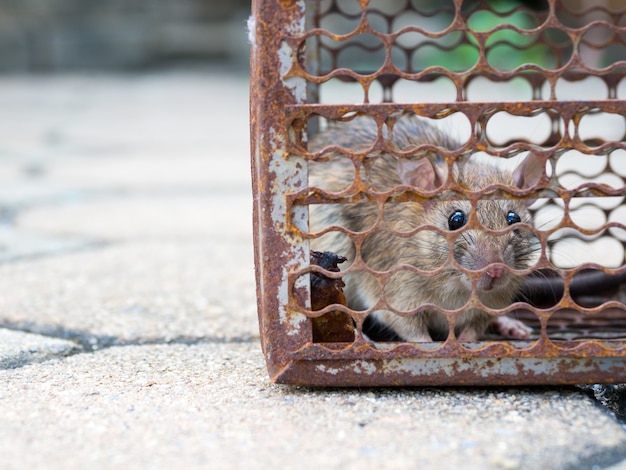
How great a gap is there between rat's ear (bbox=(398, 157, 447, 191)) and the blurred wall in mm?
11880

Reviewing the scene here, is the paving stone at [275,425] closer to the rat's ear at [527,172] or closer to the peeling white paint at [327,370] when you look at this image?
the peeling white paint at [327,370]

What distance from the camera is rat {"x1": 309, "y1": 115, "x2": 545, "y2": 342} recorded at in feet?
7.73

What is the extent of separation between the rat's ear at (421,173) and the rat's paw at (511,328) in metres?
0.51

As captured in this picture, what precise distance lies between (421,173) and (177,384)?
833 millimetres

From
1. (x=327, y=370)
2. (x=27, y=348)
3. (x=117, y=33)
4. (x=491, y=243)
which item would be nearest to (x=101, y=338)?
(x=27, y=348)

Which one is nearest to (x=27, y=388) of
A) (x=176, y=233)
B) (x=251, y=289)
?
(x=251, y=289)

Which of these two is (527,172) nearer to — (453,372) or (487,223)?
(487,223)

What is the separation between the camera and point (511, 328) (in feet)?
8.59

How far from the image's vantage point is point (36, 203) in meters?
4.62

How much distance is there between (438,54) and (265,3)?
1035cm

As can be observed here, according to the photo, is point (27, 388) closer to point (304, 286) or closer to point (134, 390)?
point (134, 390)

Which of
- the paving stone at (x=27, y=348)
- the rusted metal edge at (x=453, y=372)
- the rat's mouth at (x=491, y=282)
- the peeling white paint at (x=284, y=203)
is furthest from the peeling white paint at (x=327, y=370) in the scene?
the paving stone at (x=27, y=348)

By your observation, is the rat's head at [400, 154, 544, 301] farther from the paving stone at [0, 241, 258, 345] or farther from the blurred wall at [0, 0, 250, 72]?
the blurred wall at [0, 0, 250, 72]

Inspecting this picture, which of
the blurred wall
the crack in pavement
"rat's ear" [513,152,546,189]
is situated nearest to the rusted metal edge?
the crack in pavement
